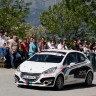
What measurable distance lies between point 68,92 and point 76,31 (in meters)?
43.3

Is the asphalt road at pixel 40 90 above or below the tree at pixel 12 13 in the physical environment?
below

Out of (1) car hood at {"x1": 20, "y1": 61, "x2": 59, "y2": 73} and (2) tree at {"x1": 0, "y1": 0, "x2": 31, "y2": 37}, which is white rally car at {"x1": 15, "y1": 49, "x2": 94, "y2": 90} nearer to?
(1) car hood at {"x1": 20, "y1": 61, "x2": 59, "y2": 73}

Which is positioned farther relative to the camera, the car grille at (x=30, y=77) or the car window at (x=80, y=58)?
the car window at (x=80, y=58)

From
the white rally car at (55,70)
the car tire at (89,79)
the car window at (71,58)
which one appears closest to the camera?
the white rally car at (55,70)

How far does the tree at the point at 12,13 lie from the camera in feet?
184

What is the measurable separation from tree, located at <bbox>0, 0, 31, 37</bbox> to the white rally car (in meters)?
37.8

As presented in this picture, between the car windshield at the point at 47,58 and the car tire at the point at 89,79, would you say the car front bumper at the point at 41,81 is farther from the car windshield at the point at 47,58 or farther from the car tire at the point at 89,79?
the car tire at the point at 89,79

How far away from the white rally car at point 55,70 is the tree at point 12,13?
124 feet

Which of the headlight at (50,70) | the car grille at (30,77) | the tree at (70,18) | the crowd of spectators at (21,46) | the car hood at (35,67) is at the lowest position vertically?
the car grille at (30,77)

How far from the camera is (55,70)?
54.6 ft

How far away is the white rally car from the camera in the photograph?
1633 centimetres

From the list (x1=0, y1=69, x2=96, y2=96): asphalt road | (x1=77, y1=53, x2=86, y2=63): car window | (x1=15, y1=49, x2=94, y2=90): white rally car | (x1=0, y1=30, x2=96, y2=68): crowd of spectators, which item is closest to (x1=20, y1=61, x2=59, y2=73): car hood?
(x1=15, y1=49, x2=94, y2=90): white rally car

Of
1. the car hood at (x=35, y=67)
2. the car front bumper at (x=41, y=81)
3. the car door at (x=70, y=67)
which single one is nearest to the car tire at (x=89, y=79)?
the car door at (x=70, y=67)

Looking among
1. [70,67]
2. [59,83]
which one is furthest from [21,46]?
[59,83]
